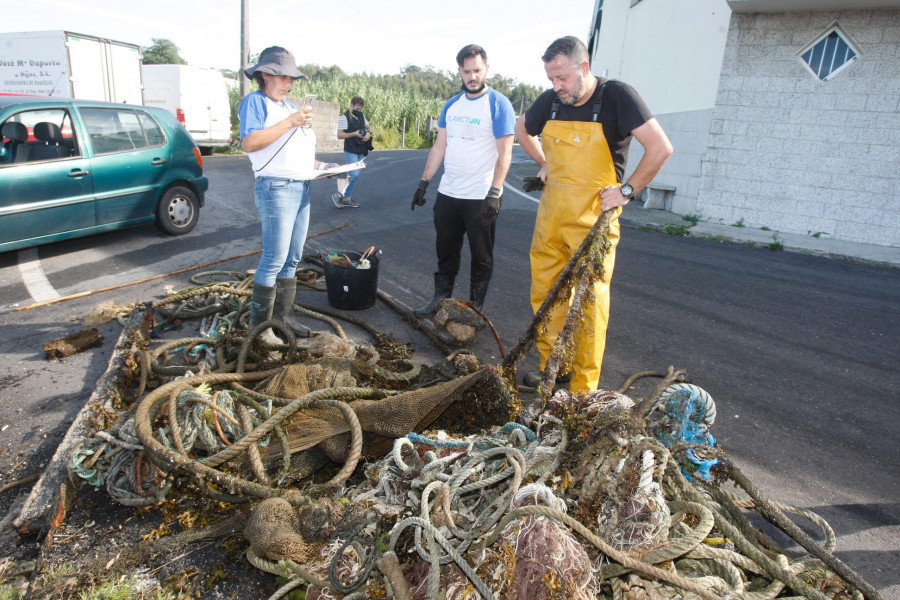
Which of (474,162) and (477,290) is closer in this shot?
(474,162)

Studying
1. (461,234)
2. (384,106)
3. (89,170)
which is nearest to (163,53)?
(384,106)

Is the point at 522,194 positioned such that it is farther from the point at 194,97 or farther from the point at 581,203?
the point at 194,97

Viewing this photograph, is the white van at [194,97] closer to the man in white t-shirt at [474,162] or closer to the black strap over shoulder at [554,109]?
the man in white t-shirt at [474,162]

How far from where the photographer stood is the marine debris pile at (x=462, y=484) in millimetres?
2092

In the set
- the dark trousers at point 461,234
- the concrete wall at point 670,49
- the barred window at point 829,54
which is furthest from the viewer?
the concrete wall at point 670,49

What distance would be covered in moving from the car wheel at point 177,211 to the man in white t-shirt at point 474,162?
419cm

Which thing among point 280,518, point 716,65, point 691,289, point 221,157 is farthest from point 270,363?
point 221,157

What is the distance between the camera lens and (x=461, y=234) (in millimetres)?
5168

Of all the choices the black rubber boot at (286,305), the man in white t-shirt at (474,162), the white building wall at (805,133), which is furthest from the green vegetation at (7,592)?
the white building wall at (805,133)

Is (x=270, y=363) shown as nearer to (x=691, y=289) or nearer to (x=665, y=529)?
(x=665, y=529)

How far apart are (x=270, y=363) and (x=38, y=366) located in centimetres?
174

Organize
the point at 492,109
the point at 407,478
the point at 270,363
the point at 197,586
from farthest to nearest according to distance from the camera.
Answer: the point at 492,109 → the point at 270,363 → the point at 407,478 → the point at 197,586

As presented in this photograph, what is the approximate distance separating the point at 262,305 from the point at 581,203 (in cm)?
234

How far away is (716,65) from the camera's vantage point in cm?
1091
